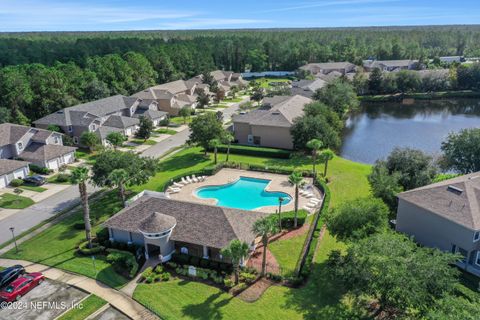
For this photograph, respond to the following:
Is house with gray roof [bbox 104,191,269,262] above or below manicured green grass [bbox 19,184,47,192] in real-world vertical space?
above

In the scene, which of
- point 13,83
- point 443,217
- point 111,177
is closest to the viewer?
point 443,217

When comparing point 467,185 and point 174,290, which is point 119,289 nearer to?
point 174,290

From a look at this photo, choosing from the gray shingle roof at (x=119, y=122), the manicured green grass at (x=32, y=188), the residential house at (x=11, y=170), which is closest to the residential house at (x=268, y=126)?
the gray shingle roof at (x=119, y=122)

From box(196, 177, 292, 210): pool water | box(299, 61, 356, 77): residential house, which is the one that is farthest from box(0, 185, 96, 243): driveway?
box(299, 61, 356, 77): residential house

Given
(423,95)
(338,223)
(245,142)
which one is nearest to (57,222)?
(338,223)

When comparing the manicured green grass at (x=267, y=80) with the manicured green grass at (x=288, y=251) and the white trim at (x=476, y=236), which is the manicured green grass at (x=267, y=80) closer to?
the manicured green grass at (x=288, y=251)

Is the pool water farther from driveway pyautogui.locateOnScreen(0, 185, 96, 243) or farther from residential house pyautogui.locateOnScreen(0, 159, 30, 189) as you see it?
residential house pyautogui.locateOnScreen(0, 159, 30, 189)

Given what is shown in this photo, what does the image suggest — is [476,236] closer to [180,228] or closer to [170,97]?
[180,228]
